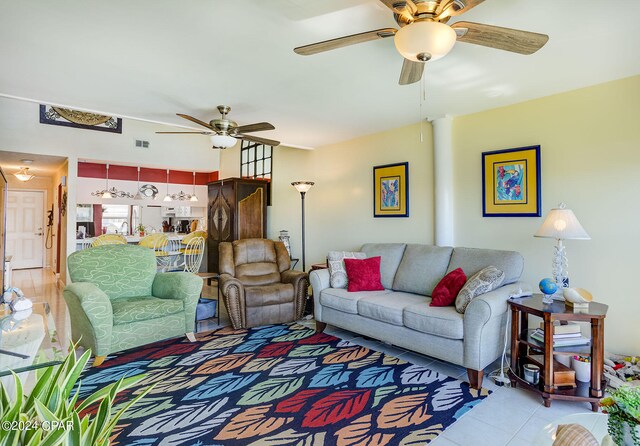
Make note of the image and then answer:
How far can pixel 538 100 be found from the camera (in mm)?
3258

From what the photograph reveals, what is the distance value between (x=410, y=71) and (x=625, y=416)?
1.95 m

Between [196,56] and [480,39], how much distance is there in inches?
74.4

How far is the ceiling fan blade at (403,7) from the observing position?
5.05ft

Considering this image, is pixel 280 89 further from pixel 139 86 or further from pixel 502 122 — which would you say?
pixel 502 122

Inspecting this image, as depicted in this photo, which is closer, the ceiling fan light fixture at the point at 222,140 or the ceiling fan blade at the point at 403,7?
the ceiling fan blade at the point at 403,7

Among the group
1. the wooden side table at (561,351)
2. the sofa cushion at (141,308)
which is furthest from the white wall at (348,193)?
the sofa cushion at (141,308)

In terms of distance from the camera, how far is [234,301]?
383 cm

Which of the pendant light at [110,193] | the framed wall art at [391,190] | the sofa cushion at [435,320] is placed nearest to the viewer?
the sofa cushion at [435,320]

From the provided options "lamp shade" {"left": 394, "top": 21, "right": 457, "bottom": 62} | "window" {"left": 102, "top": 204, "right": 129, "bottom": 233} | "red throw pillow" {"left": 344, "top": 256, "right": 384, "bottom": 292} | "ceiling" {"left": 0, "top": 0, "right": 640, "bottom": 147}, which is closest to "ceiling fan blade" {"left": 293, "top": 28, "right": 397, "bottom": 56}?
"lamp shade" {"left": 394, "top": 21, "right": 457, "bottom": 62}

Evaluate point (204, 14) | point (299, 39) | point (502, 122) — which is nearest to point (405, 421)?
point (299, 39)

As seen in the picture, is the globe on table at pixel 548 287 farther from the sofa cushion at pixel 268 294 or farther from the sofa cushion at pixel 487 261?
the sofa cushion at pixel 268 294

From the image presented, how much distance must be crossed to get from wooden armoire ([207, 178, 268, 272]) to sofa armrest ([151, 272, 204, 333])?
265 centimetres

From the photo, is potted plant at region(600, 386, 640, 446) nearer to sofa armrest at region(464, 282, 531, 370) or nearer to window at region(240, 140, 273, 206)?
sofa armrest at region(464, 282, 531, 370)

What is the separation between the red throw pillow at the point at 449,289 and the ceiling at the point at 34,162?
6.89 meters
